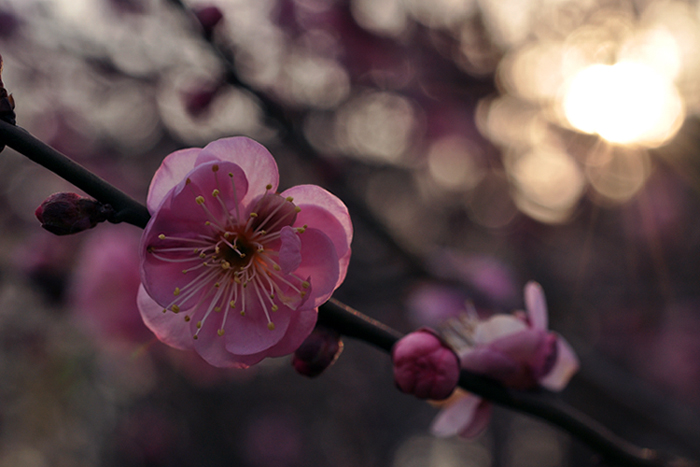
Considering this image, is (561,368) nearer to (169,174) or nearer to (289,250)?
(289,250)

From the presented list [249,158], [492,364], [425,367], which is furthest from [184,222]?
[492,364]

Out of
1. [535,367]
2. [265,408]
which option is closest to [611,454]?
[535,367]

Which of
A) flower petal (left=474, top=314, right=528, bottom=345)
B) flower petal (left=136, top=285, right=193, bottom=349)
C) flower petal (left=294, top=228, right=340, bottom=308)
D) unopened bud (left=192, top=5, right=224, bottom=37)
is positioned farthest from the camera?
unopened bud (left=192, top=5, right=224, bottom=37)

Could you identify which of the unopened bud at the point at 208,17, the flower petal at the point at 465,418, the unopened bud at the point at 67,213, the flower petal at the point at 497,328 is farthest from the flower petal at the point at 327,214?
the unopened bud at the point at 208,17

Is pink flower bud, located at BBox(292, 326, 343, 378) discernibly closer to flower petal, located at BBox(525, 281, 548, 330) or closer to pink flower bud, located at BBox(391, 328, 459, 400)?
pink flower bud, located at BBox(391, 328, 459, 400)

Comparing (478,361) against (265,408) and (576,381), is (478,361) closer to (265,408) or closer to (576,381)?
(576,381)

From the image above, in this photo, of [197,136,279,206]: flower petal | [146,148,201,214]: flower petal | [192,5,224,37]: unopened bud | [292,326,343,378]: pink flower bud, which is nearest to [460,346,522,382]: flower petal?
[292,326,343,378]: pink flower bud
